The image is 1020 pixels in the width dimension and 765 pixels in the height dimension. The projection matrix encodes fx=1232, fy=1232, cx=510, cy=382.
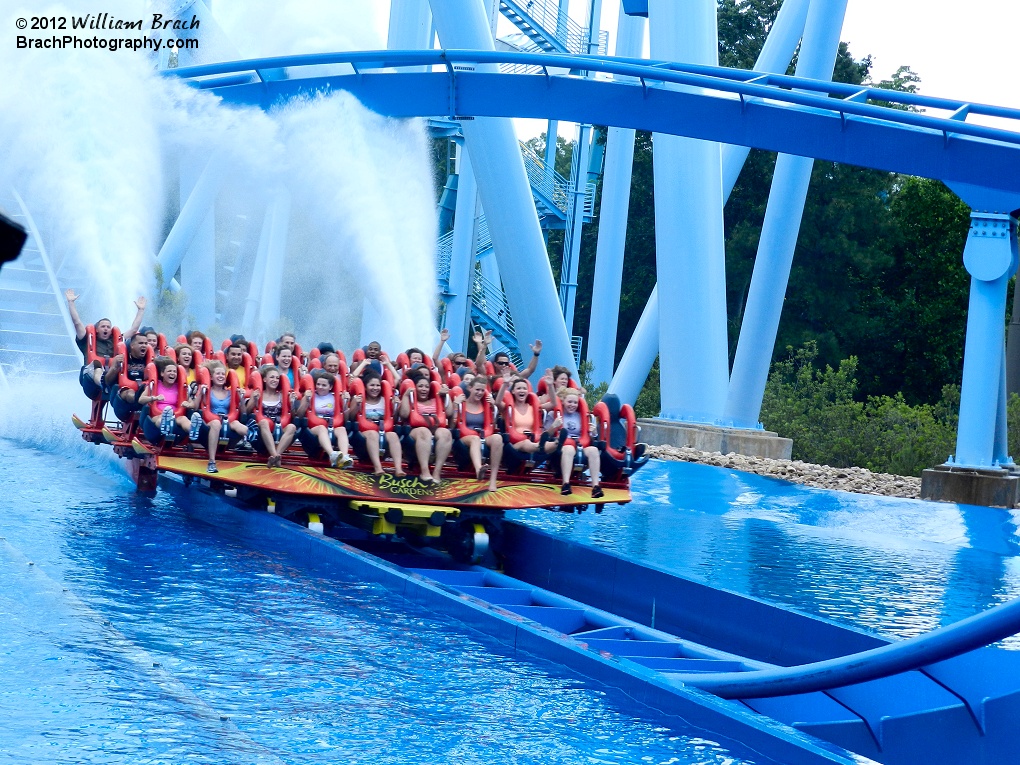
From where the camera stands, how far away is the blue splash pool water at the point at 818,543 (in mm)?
8148

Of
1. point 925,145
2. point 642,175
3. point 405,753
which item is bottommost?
point 405,753

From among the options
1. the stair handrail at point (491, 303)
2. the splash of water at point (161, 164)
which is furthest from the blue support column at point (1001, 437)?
the stair handrail at point (491, 303)

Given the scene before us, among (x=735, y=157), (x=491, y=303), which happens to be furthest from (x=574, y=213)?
(x=735, y=157)

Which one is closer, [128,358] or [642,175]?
[128,358]

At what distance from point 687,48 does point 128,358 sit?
9.17 m

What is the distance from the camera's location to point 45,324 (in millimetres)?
19125

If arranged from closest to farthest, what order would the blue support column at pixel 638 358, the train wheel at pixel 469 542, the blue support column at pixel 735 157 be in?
the train wheel at pixel 469 542, the blue support column at pixel 735 157, the blue support column at pixel 638 358

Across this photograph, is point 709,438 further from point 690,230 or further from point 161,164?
point 161,164

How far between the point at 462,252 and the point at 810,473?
1105cm

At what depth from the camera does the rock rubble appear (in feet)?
48.4

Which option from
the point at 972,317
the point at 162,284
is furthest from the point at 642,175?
the point at 972,317

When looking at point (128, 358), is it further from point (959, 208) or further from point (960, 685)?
point (959, 208)

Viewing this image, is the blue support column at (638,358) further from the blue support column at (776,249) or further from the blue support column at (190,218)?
the blue support column at (190,218)

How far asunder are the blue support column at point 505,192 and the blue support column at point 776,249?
2.82 m
